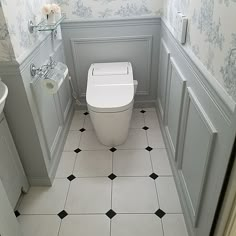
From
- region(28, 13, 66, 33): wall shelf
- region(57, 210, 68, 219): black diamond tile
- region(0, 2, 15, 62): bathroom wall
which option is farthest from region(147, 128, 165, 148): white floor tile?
region(0, 2, 15, 62): bathroom wall

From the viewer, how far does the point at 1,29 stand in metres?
1.13

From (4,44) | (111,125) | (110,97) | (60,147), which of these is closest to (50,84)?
(4,44)

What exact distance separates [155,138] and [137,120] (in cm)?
30

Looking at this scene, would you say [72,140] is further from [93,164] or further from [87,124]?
[93,164]

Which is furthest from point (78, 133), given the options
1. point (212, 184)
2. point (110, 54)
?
point (212, 184)

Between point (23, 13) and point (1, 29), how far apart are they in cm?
24

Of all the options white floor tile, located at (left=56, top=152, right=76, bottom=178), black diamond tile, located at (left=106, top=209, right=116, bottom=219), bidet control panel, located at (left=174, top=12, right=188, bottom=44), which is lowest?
black diamond tile, located at (left=106, top=209, right=116, bottom=219)

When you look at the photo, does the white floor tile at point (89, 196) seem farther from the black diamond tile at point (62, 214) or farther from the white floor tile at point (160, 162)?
the white floor tile at point (160, 162)

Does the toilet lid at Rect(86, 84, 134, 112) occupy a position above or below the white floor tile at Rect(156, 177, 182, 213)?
above

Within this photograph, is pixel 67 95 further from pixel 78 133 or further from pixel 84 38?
pixel 84 38

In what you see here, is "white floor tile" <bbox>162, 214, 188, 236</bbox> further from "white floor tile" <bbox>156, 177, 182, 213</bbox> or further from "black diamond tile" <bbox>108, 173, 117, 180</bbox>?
"black diamond tile" <bbox>108, 173, 117, 180</bbox>

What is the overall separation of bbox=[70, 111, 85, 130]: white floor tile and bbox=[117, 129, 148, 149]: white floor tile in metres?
0.49

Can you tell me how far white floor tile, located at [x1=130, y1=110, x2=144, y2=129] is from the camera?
2.20m

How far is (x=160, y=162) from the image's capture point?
183 centimetres
